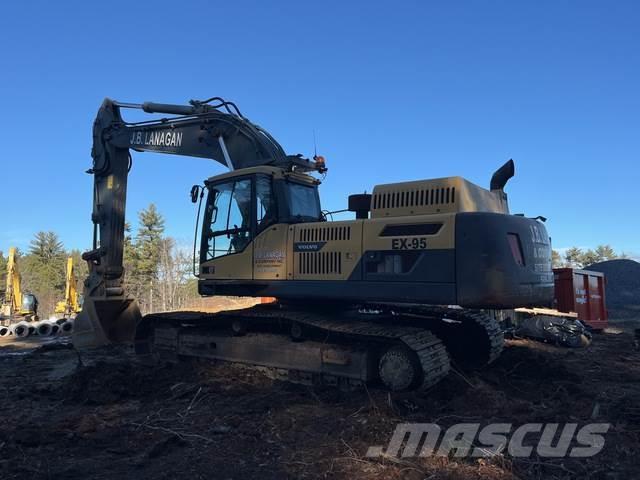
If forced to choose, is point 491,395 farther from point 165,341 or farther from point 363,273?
point 165,341

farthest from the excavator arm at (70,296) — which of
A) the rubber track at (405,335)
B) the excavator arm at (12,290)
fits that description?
the rubber track at (405,335)

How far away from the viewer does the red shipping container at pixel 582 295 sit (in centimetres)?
1441

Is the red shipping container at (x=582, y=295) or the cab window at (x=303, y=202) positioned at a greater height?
the cab window at (x=303, y=202)

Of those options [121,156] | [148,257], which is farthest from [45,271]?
[121,156]

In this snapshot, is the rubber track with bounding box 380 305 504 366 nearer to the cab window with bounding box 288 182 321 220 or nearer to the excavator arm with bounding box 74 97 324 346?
the cab window with bounding box 288 182 321 220

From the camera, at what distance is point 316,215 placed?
8.33m

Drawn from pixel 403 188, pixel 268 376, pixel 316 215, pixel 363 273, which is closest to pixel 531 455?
pixel 363 273

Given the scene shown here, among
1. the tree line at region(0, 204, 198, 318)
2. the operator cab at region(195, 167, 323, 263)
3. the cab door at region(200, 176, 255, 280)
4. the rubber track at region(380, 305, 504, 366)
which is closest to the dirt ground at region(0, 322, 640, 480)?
the rubber track at region(380, 305, 504, 366)

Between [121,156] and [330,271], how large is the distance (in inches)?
243

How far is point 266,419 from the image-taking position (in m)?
5.55

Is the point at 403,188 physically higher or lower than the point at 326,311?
higher

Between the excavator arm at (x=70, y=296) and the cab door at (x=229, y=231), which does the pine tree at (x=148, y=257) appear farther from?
the cab door at (x=229, y=231)

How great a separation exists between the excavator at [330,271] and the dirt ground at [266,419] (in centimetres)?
44

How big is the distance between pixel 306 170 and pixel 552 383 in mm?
4782
